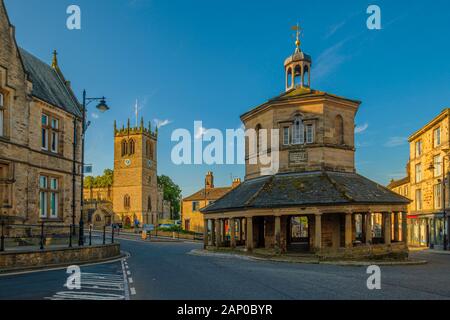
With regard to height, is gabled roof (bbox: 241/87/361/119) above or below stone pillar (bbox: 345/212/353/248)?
above

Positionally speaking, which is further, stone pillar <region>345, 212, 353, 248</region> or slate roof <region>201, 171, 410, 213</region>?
slate roof <region>201, 171, 410, 213</region>

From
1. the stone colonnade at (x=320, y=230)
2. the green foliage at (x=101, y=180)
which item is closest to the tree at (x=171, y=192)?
the green foliage at (x=101, y=180)

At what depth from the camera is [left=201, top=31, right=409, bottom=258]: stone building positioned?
83.0 feet

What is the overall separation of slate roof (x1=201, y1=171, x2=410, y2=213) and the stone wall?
9.51 m

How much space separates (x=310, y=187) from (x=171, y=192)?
10693cm

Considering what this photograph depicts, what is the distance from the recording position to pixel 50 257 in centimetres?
1769

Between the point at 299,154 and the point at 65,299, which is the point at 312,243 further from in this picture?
the point at 65,299

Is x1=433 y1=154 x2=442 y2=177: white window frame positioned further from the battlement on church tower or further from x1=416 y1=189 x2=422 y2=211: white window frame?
the battlement on church tower

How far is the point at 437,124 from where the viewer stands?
4256 cm

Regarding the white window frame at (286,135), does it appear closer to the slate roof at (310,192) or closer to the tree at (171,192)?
the slate roof at (310,192)

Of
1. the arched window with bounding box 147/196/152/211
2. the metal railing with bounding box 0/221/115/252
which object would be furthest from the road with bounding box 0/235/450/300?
the arched window with bounding box 147/196/152/211

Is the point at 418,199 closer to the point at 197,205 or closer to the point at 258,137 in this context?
the point at 258,137

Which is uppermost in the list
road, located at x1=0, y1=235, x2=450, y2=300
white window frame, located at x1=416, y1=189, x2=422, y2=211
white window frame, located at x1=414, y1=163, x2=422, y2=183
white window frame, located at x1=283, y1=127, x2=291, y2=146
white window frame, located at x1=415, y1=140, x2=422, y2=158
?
white window frame, located at x1=415, y1=140, x2=422, y2=158
